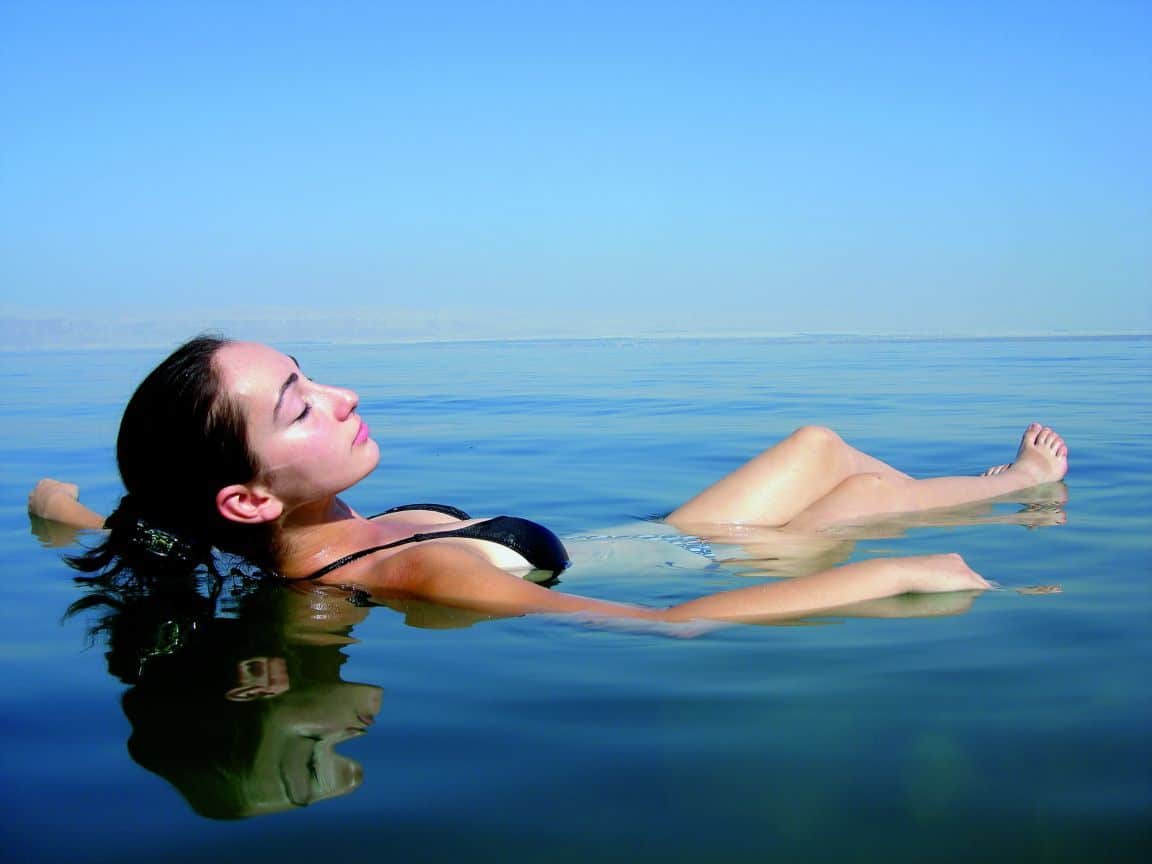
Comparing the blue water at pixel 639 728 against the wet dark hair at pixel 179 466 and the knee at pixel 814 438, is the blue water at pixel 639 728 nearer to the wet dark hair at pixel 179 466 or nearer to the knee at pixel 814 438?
the wet dark hair at pixel 179 466

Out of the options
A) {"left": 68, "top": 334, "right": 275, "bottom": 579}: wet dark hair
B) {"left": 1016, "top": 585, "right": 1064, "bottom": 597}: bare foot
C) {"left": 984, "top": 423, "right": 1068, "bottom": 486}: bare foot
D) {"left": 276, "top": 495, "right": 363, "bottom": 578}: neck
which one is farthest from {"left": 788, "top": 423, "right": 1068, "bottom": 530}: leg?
{"left": 68, "top": 334, "right": 275, "bottom": 579}: wet dark hair

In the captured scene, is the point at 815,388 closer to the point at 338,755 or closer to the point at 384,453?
the point at 384,453

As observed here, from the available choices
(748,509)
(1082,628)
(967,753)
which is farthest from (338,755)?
(748,509)

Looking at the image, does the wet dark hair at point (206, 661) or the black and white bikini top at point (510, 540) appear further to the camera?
the black and white bikini top at point (510, 540)

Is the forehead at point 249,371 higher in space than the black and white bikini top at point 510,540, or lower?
higher

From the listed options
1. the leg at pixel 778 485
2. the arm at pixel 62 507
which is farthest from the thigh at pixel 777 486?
the arm at pixel 62 507

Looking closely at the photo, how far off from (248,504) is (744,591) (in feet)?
4.96

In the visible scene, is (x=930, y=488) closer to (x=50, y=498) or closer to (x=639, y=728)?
(x=639, y=728)

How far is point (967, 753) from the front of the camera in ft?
6.82

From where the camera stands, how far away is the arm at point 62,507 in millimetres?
5129

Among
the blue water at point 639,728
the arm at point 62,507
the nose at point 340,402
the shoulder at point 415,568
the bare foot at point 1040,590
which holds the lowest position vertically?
the blue water at point 639,728

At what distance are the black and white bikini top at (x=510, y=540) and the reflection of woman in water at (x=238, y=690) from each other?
6.2 inches

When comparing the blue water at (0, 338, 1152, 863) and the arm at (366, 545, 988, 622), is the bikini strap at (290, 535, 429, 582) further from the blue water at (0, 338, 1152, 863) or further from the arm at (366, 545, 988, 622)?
the arm at (366, 545, 988, 622)

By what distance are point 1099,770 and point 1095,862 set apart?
0.34m
